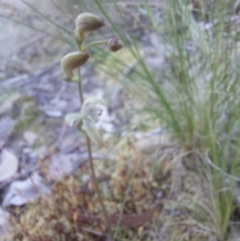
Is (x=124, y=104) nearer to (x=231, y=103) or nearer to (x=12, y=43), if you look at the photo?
(x=12, y=43)

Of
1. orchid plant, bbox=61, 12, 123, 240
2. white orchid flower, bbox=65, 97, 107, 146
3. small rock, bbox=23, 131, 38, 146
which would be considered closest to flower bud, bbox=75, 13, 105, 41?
orchid plant, bbox=61, 12, 123, 240

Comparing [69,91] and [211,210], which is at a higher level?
[69,91]

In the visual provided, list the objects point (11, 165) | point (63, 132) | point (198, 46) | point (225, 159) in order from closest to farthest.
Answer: point (225, 159), point (198, 46), point (11, 165), point (63, 132)

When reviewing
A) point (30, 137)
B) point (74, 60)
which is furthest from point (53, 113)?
point (74, 60)

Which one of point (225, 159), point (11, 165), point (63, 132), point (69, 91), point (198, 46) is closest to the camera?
point (225, 159)

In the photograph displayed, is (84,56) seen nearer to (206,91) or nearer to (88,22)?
(88,22)

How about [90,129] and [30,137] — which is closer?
[90,129]

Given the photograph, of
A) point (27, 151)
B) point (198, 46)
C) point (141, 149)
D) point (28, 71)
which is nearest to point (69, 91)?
point (28, 71)

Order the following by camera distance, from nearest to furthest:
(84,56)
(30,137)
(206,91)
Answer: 1. (84,56)
2. (206,91)
3. (30,137)

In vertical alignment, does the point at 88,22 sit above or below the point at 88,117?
above

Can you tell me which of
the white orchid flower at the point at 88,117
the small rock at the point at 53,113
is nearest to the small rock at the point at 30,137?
the small rock at the point at 53,113

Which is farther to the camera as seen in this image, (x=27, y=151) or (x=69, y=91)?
(x=69, y=91)
